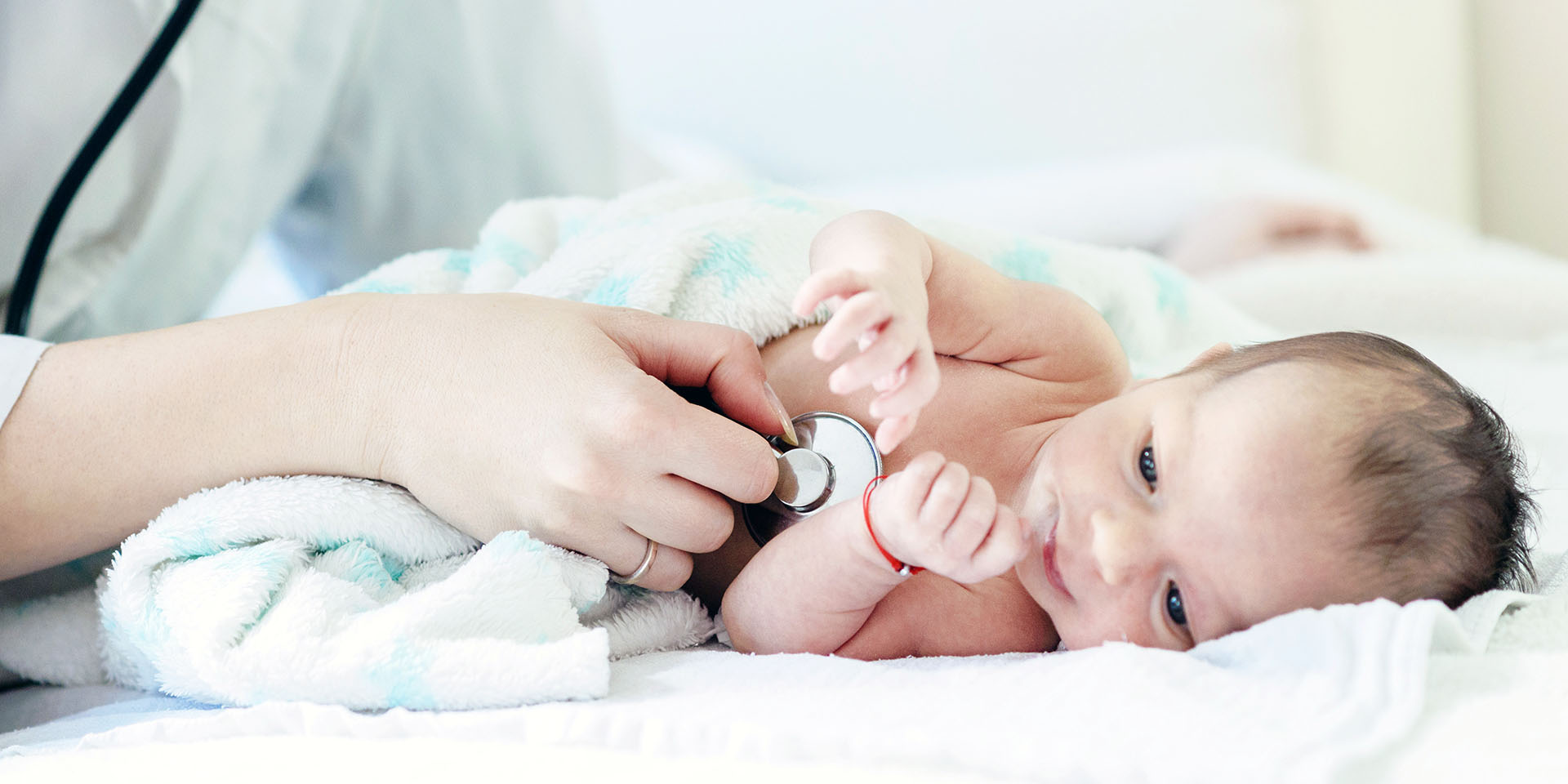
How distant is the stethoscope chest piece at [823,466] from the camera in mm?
756

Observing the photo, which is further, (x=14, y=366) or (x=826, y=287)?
(x=14, y=366)

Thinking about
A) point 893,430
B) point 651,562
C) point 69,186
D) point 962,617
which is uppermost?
point 69,186

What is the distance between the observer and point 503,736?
0.55 meters

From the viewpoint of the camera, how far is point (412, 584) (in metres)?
0.76

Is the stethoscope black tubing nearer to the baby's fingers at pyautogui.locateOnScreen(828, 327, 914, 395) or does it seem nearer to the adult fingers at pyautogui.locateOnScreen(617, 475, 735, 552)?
the adult fingers at pyautogui.locateOnScreen(617, 475, 735, 552)

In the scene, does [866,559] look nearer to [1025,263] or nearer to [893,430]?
[893,430]

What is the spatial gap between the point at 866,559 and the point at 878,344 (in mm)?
165

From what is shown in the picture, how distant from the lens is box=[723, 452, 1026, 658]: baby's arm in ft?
2.08

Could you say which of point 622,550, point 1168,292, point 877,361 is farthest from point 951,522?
point 1168,292

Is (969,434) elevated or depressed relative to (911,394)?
depressed

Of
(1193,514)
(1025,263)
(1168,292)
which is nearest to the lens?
(1193,514)

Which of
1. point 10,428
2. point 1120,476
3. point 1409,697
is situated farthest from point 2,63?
point 1409,697

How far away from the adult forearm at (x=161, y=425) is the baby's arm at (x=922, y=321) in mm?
324

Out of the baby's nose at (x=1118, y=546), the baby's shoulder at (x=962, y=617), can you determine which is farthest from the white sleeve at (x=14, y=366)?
the baby's nose at (x=1118, y=546)
